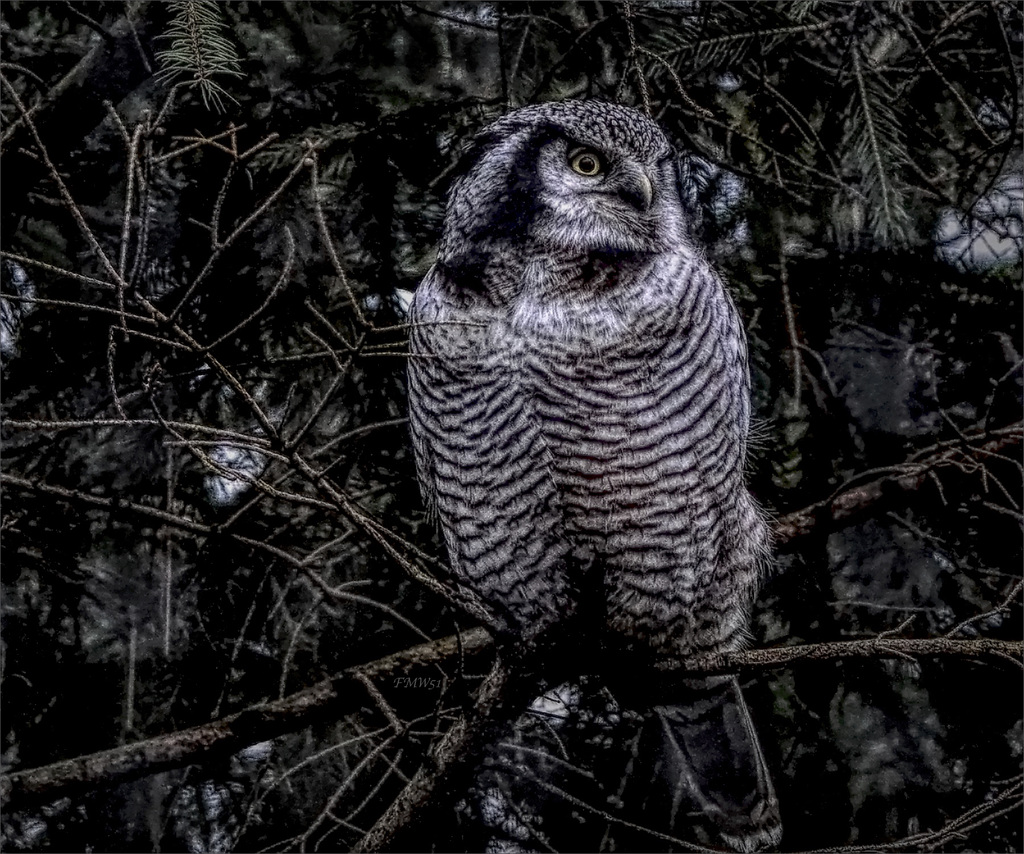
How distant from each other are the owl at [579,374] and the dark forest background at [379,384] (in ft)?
0.84

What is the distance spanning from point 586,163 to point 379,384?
0.92m

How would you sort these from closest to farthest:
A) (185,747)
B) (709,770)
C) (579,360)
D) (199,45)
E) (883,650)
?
(883,650)
(199,45)
(579,360)
(185,747)
(709,770)

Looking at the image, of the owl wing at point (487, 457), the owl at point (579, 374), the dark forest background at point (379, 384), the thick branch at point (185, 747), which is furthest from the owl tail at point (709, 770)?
the thick branch at point (185, 747)

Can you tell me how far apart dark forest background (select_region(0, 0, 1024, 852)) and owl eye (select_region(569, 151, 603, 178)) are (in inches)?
9.1

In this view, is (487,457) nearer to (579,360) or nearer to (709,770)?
(579,360)

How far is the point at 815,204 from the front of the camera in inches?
107

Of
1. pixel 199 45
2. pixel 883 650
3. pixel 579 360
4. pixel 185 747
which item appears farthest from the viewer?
pixel 185 747

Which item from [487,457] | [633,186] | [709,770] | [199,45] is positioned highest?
[199,45]

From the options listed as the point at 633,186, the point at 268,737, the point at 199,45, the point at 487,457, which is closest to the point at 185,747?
the point at 268,737

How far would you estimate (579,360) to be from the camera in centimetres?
223

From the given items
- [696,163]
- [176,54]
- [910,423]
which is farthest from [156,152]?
[910,423]

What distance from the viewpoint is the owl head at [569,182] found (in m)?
2.24

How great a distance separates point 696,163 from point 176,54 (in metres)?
1.38

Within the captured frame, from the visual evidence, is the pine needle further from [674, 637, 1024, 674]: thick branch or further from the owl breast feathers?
[674, 637, 1024, 674]: thick branch
